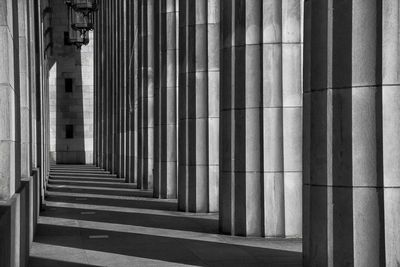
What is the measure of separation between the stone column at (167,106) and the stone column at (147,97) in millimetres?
3860

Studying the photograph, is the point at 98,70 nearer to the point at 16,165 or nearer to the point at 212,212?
the point at 212,212

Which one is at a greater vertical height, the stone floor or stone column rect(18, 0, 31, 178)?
stone column rect(18, 0, 31, 178)

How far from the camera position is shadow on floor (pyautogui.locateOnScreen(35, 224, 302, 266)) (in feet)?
38.4

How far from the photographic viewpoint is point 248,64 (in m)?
15.1

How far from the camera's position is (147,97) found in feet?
95.6

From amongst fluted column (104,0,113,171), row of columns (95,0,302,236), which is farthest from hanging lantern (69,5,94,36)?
row of columns (95,0,302,236)

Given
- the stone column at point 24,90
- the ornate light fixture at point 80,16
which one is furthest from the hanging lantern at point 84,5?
the stone column at point 24,90

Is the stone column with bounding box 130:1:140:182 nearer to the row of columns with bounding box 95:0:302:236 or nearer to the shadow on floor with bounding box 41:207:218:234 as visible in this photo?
the row of columns with bounding box 95:0:302:236

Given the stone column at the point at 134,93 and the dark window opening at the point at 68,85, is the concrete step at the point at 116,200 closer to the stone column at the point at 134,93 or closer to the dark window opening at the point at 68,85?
the stone column at the point at 134,93

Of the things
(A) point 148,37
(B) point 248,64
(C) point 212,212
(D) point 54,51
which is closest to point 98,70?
(D) point 54,51

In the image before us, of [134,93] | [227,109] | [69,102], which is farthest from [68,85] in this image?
[227,109]

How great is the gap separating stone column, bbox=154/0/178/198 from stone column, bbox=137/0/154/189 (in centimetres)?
386

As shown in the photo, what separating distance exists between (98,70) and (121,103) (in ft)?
60.6

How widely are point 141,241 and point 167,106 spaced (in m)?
10.6
